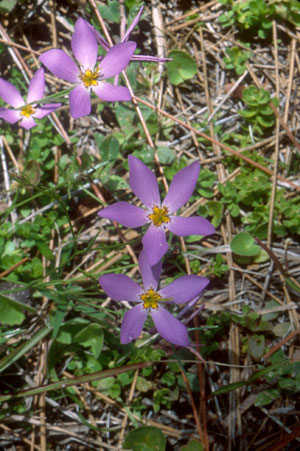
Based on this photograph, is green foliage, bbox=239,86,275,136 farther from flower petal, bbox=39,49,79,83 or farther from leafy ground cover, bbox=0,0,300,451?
flower petal, bbox=39,49,79,83

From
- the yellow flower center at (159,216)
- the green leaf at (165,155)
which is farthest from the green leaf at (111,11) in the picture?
the yellow flower center at (159,216)

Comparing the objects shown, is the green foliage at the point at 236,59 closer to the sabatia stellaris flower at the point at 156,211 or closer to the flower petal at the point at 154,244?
the sabatia stellaris flower at the point at 156,211

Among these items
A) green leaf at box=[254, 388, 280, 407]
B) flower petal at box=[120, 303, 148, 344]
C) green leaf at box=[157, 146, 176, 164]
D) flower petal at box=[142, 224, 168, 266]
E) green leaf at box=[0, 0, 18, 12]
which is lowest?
green leaf at box=[254, 388, 280, 407]

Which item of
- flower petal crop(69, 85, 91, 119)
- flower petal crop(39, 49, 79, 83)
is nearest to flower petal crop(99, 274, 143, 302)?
flower petal crop(69, 85, 91, 119)

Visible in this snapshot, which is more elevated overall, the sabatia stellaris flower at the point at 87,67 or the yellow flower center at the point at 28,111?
the sabatia stellaris flower at the point at 87,67

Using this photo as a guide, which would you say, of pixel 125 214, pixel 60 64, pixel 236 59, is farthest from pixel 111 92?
pixel 236 59

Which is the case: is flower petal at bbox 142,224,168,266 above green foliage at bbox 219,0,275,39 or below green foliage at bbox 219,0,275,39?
below

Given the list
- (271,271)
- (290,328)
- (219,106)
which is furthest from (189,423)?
(219,106)
